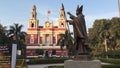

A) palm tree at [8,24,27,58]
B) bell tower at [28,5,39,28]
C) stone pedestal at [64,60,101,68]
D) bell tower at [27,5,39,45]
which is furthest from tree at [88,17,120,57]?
stone pedestal at [64,60,101,68]

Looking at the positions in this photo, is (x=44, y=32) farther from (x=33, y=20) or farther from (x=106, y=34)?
(x=106, y=34)

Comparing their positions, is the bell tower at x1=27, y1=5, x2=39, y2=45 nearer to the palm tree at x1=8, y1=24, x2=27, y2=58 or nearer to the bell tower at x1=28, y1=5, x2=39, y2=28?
the bell tower at x1=28, y1=5, x2=39, y2=28

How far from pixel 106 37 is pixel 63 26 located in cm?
2792

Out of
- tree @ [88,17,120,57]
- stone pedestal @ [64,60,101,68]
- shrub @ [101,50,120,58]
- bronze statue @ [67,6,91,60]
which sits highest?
tree @ [88,17,120,57]

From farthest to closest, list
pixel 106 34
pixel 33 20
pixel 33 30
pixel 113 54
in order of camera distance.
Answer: pixel 33 20, pixel 33 30, pixel 106 34, pixel 113 54

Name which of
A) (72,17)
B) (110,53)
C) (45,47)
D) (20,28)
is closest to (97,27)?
(110,53)

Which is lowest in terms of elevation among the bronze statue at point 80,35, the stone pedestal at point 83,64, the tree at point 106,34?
the stone pedestal at point 83,64

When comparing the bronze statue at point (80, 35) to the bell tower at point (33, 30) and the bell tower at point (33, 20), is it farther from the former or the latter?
the bell tower at point (33, 20)

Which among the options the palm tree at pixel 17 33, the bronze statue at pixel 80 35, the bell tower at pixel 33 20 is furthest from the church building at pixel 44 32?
the bronze statue at pixel 80 35

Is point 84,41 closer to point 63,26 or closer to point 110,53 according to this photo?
point 110,53

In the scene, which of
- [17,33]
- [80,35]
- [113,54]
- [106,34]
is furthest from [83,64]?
[17,33]

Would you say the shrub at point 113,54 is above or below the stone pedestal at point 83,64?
above

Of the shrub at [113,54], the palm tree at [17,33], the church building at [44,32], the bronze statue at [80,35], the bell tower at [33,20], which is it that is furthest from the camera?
the bell tower at [33,20]

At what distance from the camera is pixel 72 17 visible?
1442 centimetres
